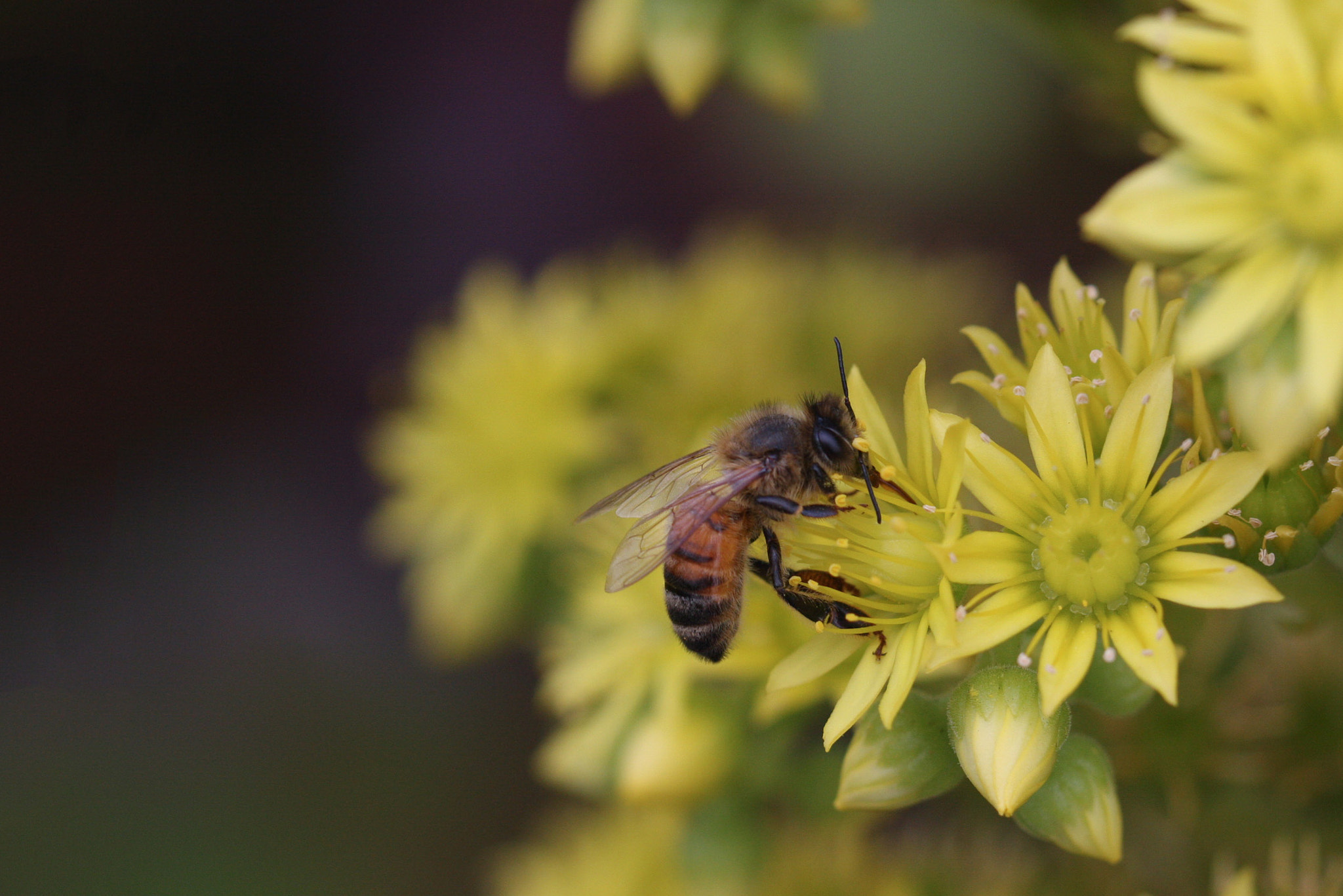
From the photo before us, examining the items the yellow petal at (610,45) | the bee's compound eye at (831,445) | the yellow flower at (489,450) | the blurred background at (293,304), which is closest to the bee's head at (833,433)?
the bee's compound eye at (831,445)

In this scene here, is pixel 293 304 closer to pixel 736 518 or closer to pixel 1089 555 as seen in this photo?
pixel 736 518

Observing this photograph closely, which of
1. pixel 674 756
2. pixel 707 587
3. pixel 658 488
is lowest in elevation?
pixel 674 756

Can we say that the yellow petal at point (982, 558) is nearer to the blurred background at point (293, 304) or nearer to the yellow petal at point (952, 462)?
the yellow petal at point (952, 462)

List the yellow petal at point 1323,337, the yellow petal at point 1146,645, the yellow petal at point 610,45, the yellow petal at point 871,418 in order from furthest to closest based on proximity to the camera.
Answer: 1. the yellow petal at point 610,45
2. the yellow petal at point 871,418
3. the yellow petal at point 1146,645
4. the yellow petal at point 1323,337

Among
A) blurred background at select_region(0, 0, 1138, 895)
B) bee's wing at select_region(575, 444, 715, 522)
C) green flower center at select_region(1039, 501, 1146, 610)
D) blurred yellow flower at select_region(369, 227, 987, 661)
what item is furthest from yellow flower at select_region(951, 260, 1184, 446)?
blurred background at select_region(0, 0, 1138, 895)

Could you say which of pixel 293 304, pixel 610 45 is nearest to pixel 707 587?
pixel 610 45

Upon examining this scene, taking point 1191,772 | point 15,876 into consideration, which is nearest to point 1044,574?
point 1191,772
